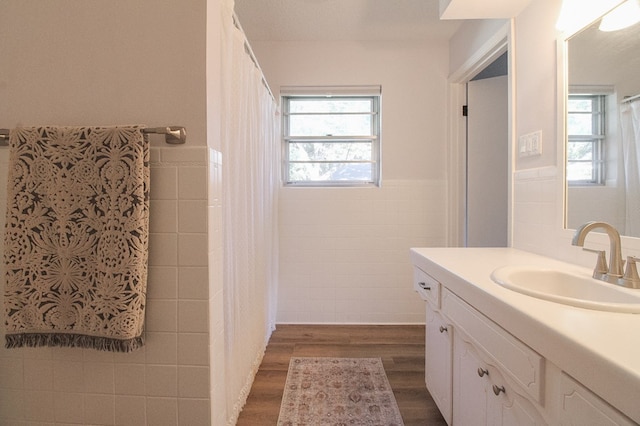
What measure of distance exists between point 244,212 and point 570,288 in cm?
139

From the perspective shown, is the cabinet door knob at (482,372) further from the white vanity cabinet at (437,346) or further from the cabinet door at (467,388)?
the white vanity cabinet at (437,346)

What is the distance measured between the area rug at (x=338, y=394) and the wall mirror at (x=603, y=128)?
4.11 feet

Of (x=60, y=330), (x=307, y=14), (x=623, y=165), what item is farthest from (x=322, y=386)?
(x=307, y=14)

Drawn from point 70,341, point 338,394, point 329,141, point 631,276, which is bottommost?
point 338,394

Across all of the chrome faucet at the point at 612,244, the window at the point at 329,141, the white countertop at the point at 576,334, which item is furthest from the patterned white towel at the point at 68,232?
the window at the point at 329,141

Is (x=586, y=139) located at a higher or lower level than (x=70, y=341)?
higher

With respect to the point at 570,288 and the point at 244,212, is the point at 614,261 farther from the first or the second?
the point at 244,212

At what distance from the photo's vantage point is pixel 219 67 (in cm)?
115

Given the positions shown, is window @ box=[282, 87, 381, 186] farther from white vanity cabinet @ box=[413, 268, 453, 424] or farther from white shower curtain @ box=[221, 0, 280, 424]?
white vanity cabinet @ box=[413, 268, 453, 424]

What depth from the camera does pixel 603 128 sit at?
112cm

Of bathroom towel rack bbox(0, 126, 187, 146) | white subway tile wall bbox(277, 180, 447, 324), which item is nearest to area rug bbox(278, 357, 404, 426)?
white subway tile wall bbox(277, 180, 447, 324)

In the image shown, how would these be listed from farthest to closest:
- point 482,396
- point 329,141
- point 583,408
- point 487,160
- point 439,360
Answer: point 329,141, point 487,160, point 439,360, point 482,396, point 583,408

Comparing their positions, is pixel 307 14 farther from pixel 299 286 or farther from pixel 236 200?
pixel 299 286

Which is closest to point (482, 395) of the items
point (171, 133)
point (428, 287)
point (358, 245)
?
point (428, 287)
